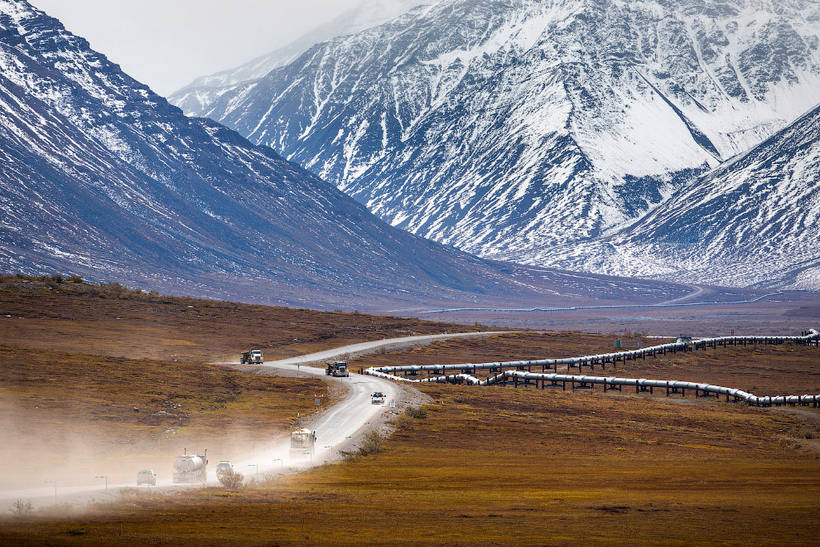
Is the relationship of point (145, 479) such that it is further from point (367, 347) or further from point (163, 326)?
point (163, 326)

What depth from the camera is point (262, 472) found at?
4512 cm

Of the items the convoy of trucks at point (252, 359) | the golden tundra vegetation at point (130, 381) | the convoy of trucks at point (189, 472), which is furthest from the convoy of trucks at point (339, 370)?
the convoy of trucks at point (189, 472)

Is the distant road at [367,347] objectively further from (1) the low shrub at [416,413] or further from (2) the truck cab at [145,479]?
(2) the truck cab at [145,479]

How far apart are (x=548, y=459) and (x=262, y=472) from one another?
1515 centimetres

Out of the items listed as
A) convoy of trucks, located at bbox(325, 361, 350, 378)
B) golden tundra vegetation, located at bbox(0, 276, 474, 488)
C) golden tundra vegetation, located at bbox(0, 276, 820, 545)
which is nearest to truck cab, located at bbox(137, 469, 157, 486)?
golden tundra vegetation, located at bbox(0, 276, 820, 545)

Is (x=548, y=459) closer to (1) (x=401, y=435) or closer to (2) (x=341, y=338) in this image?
(1) (x=401, y=435)

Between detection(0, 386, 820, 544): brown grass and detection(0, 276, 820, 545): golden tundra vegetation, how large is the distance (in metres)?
0.06

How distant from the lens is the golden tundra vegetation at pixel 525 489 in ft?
107

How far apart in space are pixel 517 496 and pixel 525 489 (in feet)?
7.05

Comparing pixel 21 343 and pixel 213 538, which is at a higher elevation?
pixel 21 343

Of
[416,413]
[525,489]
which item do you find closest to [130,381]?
[416,413]

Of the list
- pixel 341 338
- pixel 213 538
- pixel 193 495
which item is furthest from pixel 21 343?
pixel 213 538

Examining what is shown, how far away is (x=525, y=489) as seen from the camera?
42.9 m

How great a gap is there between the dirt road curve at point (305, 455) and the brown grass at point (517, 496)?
1.48 meters
